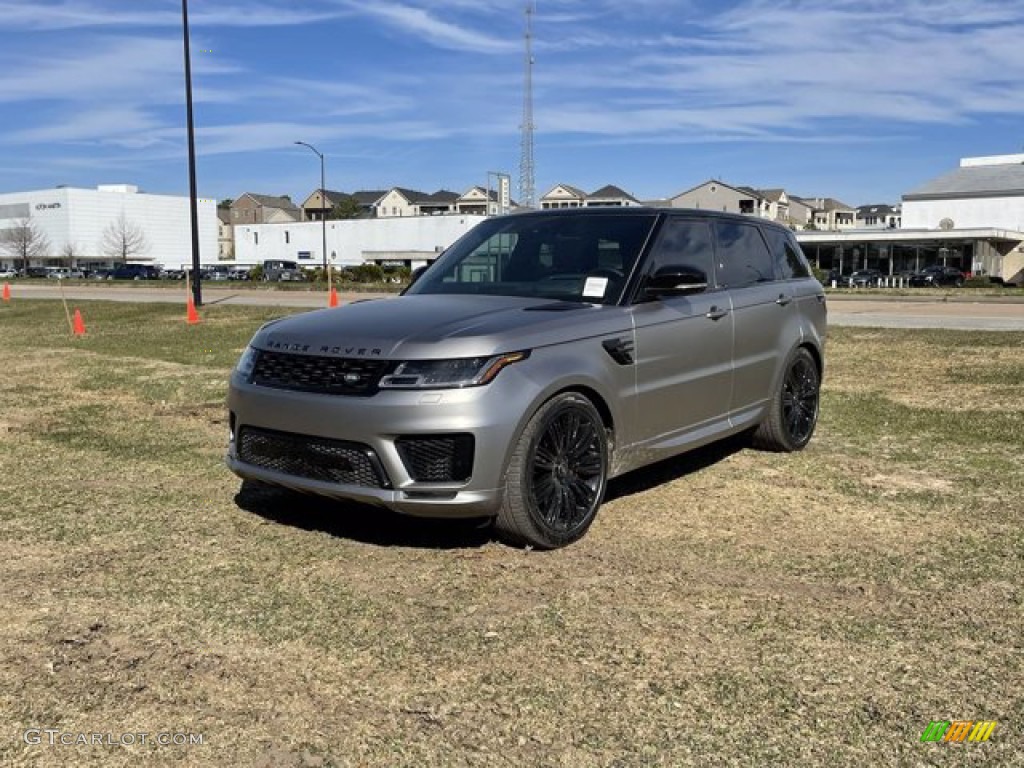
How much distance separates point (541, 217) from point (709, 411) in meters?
1.62

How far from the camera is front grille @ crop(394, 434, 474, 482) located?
426cm

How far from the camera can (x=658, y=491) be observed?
589 cm

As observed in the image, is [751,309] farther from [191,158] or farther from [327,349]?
[191,158]

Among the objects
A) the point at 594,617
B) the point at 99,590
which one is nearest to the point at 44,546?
the point at 99,590

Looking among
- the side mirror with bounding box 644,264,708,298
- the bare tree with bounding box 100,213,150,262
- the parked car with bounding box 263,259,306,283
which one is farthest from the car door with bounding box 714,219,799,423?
the bare tree with bounding box 100,213,150,262

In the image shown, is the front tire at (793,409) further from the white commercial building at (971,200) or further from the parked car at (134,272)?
the white commercial building at (971,200)

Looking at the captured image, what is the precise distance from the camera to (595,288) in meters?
5.20

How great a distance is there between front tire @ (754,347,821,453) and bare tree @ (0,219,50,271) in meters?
128

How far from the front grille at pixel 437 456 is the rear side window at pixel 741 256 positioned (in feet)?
8.33

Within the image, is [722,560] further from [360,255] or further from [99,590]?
[360,255]

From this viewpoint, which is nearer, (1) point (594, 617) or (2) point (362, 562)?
(1) point (594, 617)

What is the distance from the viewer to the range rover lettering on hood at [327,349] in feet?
14.3

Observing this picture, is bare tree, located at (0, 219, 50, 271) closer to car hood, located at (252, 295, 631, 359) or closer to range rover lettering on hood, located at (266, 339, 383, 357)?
car hood, located at (252, 295, 631, 359)

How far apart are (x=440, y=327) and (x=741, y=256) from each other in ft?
9.19
